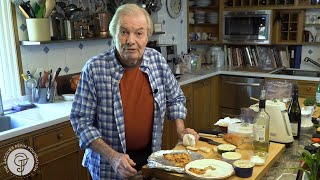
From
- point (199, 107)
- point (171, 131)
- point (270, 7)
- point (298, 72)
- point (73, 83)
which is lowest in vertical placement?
point (171, 131)

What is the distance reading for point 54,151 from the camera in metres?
2.28

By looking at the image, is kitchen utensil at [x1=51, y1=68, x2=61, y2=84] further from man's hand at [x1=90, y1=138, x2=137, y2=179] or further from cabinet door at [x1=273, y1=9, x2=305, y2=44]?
cabinet door at [x1=273, y1=9, x2=305, y2=44]

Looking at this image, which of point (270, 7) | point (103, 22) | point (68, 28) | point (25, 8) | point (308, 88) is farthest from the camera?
point (270, 7)

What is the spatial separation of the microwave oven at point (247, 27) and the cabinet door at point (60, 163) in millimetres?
2816

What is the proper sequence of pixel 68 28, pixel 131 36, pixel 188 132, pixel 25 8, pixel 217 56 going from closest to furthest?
pixel 131 36 < pixel 188 132 < pixel 25 8 < pixel 68 28 < pixel 217 56

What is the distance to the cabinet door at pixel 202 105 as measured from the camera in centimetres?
387

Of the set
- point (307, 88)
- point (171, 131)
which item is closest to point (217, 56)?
point (307, 88)

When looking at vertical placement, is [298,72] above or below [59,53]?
below

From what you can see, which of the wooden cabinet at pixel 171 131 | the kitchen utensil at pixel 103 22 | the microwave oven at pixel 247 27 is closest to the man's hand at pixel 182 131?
the wooden cabinet at pixel 171 131

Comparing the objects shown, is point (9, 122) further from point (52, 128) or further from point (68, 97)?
point (68, 97)

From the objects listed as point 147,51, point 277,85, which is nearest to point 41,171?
point 147,51

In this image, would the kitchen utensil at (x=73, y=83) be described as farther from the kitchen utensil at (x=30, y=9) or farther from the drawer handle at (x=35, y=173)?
the drawer handle at (x=35, y=173)

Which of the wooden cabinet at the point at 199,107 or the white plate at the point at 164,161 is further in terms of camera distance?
the wooden cabinet at the point at 199,107

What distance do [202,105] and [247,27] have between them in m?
1.21
